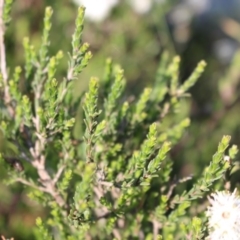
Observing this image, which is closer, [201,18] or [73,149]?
[73,149]

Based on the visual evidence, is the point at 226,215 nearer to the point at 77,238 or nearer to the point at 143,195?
the point at 143,195

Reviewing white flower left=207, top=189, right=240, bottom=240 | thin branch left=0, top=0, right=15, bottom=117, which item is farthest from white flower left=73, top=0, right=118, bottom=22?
white flower left=207, top=189, right=240, bottom=240

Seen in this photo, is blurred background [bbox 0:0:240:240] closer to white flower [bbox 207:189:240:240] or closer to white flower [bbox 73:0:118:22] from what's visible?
white flower [bbox 73:0:118:22]

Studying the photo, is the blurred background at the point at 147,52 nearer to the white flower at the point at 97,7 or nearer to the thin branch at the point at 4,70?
the white flower at the point at 97,7

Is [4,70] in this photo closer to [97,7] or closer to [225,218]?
[225,218]

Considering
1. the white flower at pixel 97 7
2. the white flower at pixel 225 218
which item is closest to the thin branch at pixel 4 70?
the white flower at pixel 225 218

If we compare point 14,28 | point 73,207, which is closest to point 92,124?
point 73,207

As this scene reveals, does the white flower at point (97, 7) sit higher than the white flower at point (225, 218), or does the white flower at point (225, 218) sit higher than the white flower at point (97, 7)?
the white flower at point (97, 7)
